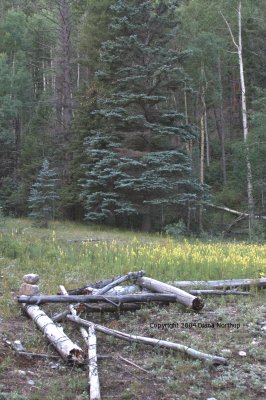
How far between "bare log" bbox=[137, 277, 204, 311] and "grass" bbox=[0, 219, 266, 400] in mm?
154

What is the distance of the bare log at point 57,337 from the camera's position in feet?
15.6

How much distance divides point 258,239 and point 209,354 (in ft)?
45.9

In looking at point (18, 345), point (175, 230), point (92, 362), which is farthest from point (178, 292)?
point (175, 230)

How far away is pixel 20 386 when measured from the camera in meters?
4.31

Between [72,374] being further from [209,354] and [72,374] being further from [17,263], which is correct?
[17,263]

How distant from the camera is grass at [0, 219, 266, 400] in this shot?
4.36m

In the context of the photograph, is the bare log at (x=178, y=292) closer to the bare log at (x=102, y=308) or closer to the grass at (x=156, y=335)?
the grass at (x=156, y=335)

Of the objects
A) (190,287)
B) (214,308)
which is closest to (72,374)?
(214,308)

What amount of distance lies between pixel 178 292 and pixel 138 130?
652 inches

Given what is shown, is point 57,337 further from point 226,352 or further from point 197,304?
point 197,304

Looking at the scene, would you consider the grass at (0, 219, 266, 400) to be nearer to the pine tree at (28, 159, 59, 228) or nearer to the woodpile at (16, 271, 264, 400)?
the woodpile at (16, 271, 264, 400)

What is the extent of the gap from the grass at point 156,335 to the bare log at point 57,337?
107 mm

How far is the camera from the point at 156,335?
568cm

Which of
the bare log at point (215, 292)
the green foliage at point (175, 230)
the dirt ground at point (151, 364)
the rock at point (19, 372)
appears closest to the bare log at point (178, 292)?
the dirt ground at point (151, 364)
